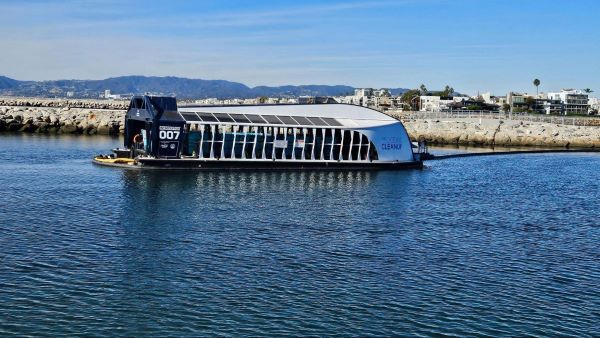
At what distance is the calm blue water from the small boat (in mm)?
5043

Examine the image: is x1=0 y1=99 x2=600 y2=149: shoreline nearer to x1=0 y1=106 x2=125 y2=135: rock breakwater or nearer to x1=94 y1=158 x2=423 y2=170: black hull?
x1=0 y1=106 x2=125 y2=135: rock breakwater

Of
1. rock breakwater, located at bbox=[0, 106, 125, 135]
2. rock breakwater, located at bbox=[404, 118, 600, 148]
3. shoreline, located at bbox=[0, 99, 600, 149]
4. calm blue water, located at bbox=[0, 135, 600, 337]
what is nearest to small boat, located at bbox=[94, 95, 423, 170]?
calm blue water, located at bbox=[0, 135, 600, 337]

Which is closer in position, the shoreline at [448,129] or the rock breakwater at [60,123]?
the rock breakwater at [60,123]

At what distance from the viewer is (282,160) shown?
6638 cm

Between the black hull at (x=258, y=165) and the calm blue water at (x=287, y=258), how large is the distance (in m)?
2.66

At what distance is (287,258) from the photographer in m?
32.6

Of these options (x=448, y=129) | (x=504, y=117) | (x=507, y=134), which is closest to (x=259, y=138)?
(x=448, y=129)

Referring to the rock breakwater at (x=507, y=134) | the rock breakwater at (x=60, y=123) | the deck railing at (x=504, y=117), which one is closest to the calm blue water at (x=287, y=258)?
the rock breakwater at (x=60, y=123)

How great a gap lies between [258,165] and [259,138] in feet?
8.23

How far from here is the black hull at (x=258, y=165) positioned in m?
60.8

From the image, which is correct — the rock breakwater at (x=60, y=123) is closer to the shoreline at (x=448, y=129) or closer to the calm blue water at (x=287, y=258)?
the shoreline at (x=448, y=129)


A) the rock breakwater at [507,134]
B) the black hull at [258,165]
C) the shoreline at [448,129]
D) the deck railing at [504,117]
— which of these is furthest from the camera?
the deck railing at [504,117]

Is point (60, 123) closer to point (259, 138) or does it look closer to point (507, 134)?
point (259, 138)

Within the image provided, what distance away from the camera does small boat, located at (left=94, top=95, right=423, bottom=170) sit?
62344mm
